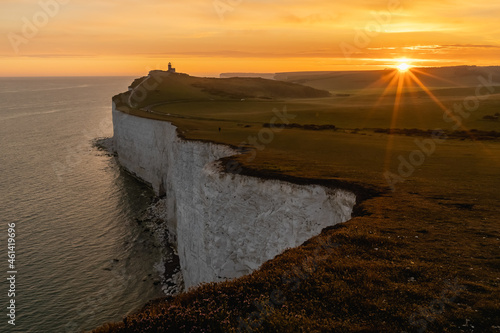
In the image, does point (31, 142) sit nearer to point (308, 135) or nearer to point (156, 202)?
point (156, 202)

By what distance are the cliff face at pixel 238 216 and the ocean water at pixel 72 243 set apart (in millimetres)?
6280

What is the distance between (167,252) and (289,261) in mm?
29283

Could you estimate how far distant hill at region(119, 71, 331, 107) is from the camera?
10750cm

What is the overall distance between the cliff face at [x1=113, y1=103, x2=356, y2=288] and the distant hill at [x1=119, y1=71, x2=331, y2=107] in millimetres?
65380

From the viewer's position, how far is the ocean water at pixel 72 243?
2844 centimetres

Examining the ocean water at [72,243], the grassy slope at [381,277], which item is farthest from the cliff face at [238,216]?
the ocean water at [72,243]

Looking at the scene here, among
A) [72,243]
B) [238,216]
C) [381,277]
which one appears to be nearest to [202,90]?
[72,243]

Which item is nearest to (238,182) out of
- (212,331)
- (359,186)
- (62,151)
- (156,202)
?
(359,186)

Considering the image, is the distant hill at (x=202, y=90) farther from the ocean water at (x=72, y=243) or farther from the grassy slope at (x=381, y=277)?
the grassy slope at (x=381, y=277)

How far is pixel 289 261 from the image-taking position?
39.0 ft

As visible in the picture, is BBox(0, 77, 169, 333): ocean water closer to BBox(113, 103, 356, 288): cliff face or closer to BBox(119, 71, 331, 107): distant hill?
BBox(113, 103, 356, 288): cliff face

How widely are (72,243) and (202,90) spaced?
90340mm

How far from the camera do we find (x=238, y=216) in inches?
891

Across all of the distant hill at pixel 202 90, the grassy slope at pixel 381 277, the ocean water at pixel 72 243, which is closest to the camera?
the grassy slope at pixel 381 277
